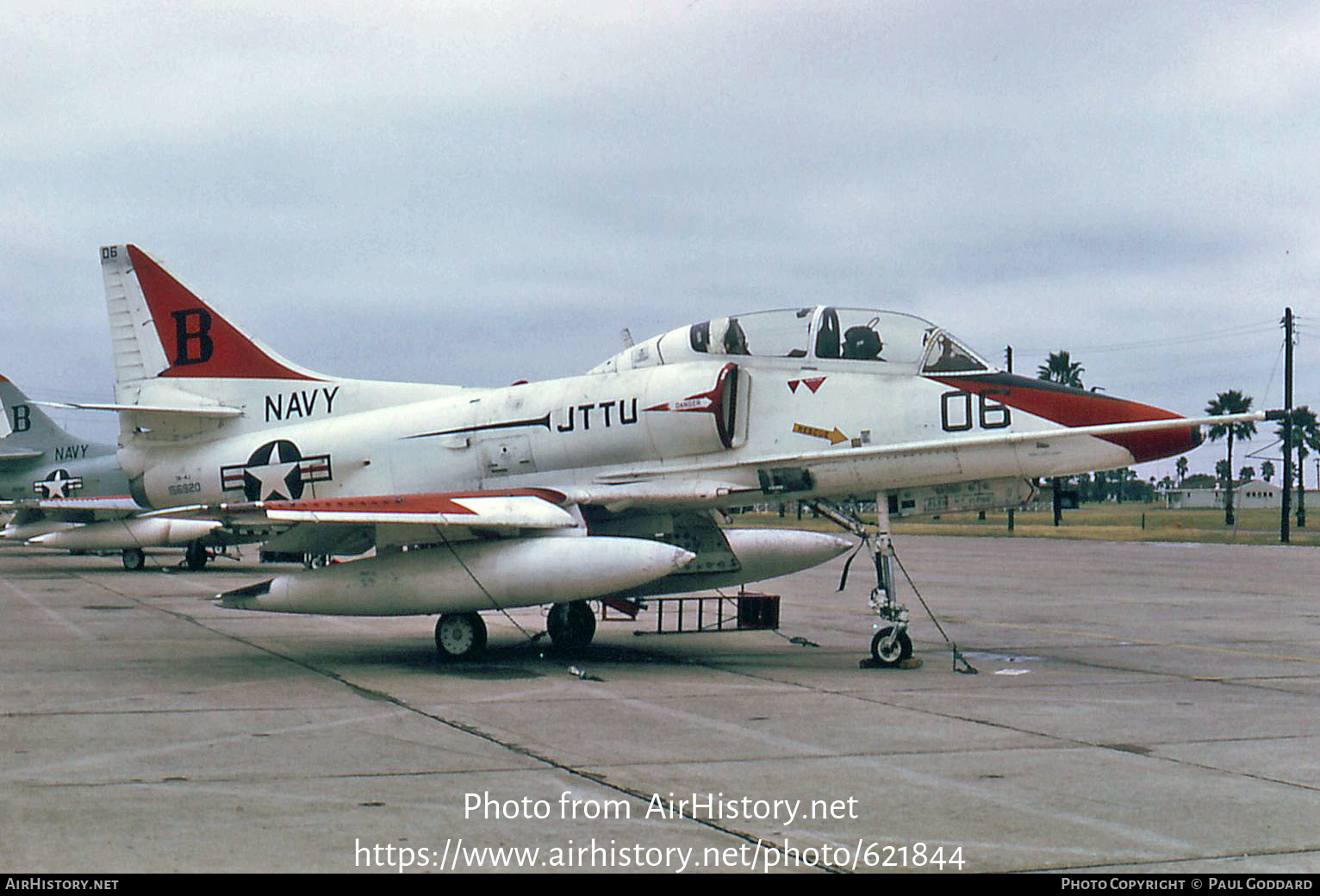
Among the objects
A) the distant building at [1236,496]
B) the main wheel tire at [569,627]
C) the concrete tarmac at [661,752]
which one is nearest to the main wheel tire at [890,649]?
the concrete tarmac at [661,752]

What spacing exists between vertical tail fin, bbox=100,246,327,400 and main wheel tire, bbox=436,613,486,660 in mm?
4353

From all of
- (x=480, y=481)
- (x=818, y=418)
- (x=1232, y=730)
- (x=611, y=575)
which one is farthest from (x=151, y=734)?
Answer: (x=1232, y=730)

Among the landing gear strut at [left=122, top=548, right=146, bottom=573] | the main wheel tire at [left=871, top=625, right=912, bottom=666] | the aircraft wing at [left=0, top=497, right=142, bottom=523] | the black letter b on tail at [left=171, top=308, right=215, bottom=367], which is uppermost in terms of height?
the black letter b on tail at [left=171, top=308, right=215, bottom=367]

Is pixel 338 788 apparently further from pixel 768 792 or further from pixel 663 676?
pixel 663 676

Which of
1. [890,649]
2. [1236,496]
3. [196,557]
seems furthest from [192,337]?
[1236,496]

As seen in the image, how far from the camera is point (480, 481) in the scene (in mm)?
14008

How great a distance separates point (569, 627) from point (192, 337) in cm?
611

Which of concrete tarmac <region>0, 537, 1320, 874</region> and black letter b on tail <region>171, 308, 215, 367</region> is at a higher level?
black letter b on tail <region>171, 308, 215, 367</region>

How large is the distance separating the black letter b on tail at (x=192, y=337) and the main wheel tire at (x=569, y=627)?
18.3 feet

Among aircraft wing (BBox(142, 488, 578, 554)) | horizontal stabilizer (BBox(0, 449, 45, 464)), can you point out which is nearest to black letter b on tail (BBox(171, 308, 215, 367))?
aircraft wing (BBox(142, 488, 578, 554))

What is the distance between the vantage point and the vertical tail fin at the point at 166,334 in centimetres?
1614

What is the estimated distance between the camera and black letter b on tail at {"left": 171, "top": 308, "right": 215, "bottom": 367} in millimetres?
16188

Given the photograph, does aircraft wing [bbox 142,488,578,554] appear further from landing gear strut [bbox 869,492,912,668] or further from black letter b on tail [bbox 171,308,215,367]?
black letter b on tail [bbox 171,308,215,367]

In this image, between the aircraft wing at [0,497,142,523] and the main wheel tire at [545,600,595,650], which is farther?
the aircraft wing at [0,497,142,523]
